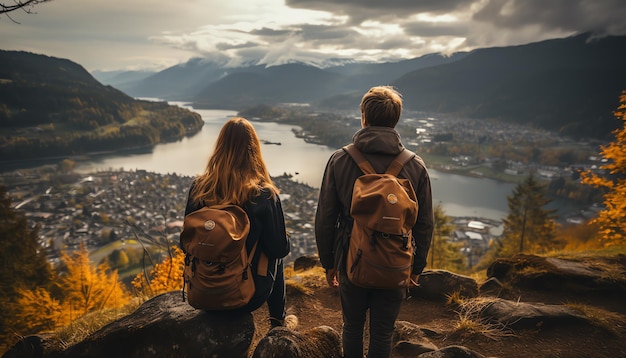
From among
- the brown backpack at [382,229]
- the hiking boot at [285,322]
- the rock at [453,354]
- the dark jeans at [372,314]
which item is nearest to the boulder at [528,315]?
the rock at [453,354]

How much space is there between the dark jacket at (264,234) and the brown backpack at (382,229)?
2.02 ft

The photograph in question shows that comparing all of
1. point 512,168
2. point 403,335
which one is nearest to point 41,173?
point 403,335

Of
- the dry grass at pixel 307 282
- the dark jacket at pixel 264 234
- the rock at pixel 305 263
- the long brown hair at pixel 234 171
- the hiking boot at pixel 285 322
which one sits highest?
the long brown hair at pixel 234 171

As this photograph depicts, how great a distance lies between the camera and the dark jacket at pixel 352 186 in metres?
2.13

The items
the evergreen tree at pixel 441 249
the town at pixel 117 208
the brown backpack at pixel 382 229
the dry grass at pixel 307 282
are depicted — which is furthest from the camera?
the town at pixel 117 208

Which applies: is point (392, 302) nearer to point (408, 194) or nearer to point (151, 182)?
point (408, 194)

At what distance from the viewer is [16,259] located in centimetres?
1265

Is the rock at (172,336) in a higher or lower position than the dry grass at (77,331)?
higher

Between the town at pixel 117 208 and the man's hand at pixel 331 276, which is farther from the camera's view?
the town at pixel 117 208

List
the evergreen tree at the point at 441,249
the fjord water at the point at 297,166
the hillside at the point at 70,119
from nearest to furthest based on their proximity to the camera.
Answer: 1. the evergreen tree at the point at 441,249
2. the fjord water at the point at 297,166
3. the hillside at the point at 70,119

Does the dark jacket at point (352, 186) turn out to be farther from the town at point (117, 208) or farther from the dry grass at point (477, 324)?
the town at point (117, 208)

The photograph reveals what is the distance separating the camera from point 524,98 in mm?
173375

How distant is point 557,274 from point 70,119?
434 feet

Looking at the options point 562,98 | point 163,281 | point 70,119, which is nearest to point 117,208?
point 163,281
